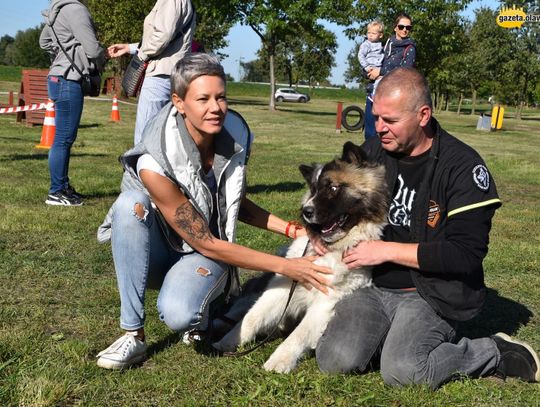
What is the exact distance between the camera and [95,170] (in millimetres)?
9484

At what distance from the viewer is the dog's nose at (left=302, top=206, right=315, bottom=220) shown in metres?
3.20

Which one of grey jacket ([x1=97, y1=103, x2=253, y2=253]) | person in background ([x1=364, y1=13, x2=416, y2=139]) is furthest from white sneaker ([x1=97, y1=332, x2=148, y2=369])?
person in background ([x1=364, y1=13, x2=416, y2=139])

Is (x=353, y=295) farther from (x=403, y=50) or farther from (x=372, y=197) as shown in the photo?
Result: (x=403, y=50)

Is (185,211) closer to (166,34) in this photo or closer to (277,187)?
(166,34)

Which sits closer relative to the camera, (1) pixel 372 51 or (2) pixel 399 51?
(2) pixel 399 51

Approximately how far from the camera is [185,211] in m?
3.12

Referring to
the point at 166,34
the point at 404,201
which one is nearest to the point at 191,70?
the point at 404,201

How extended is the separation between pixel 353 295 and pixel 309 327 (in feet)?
1.00

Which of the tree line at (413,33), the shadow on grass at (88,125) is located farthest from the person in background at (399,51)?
the tree line at (413,33)

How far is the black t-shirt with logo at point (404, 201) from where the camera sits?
3262 mm

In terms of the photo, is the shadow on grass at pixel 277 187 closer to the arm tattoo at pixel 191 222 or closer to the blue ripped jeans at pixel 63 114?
the blue ripped jeans at pixel 63 114
